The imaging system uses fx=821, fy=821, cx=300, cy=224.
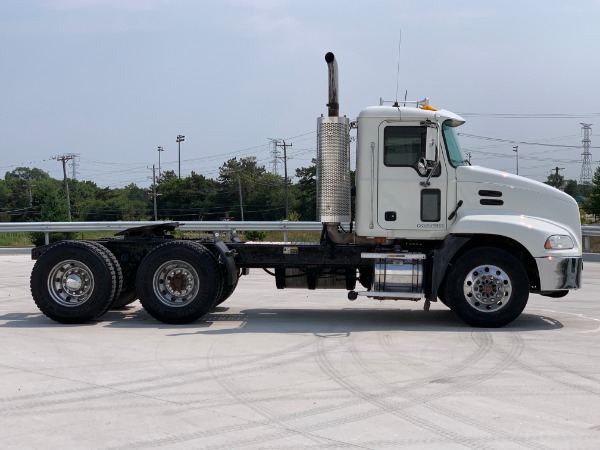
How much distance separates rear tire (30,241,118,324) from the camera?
11.4 m

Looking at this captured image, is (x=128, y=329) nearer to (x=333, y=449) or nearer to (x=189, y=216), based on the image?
(x=333, y=449)

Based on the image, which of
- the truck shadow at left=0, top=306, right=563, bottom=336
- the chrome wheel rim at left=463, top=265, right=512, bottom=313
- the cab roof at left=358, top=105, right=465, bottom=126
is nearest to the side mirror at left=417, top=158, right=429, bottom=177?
the cab roof at left=358, top=105, right=465, bottom=126

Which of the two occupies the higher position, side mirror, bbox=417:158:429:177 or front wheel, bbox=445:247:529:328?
side mirror, bbox=417:158:429:177

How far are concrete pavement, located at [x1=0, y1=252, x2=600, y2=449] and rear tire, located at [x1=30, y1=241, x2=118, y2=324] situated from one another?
25 centimetres

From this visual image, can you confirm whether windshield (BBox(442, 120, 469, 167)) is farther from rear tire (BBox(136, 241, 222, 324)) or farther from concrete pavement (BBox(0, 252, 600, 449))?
rear tire (BBox(136, 241, 222, 324))

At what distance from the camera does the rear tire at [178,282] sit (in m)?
11.2

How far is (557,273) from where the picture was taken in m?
10.8

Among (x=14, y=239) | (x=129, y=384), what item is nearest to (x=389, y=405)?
(x=129, y=384)

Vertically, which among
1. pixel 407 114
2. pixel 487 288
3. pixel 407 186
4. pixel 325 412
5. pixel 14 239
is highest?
pixel 407 114

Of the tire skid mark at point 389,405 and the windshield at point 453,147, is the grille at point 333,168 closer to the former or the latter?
the windshield at point 453,147

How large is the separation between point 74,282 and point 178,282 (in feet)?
4.86

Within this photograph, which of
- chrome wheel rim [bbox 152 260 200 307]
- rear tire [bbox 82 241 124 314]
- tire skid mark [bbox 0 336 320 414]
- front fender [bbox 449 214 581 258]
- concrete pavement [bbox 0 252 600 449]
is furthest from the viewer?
rear tire [bbox 82 241 124 314]

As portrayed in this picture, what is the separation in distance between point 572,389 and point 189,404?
3435 millimetres

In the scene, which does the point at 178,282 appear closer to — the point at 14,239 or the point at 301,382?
the point at 301,382
